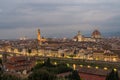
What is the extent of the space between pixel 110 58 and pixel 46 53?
20.6 metres

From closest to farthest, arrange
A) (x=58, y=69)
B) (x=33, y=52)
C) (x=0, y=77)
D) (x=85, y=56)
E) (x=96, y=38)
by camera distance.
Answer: (x=0, y=77) → (x=58, y=69) → (x=85, y=56) → (x=33, y=52) → (x=96, y=38)

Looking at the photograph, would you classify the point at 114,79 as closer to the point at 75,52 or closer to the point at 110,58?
the point at 110,58

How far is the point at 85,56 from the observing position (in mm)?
57031

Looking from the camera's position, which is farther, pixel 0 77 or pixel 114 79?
pixel 114 79

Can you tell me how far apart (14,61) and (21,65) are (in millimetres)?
1350

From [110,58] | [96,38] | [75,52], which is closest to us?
[110,58]

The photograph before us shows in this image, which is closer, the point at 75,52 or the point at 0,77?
the point at 0,77

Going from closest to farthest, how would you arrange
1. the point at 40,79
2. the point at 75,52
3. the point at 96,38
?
1. the point at 40,79
2. the point at 75,52
3. the point at 96,38

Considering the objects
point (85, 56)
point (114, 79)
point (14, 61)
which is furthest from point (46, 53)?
point (114, 79)

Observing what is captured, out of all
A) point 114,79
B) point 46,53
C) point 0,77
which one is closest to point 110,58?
point 46,53

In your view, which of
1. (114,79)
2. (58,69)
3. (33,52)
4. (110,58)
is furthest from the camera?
(33,52)

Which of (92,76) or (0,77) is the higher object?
(0,77)

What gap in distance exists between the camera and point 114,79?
785 inches

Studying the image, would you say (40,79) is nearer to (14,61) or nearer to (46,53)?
(14,61)
